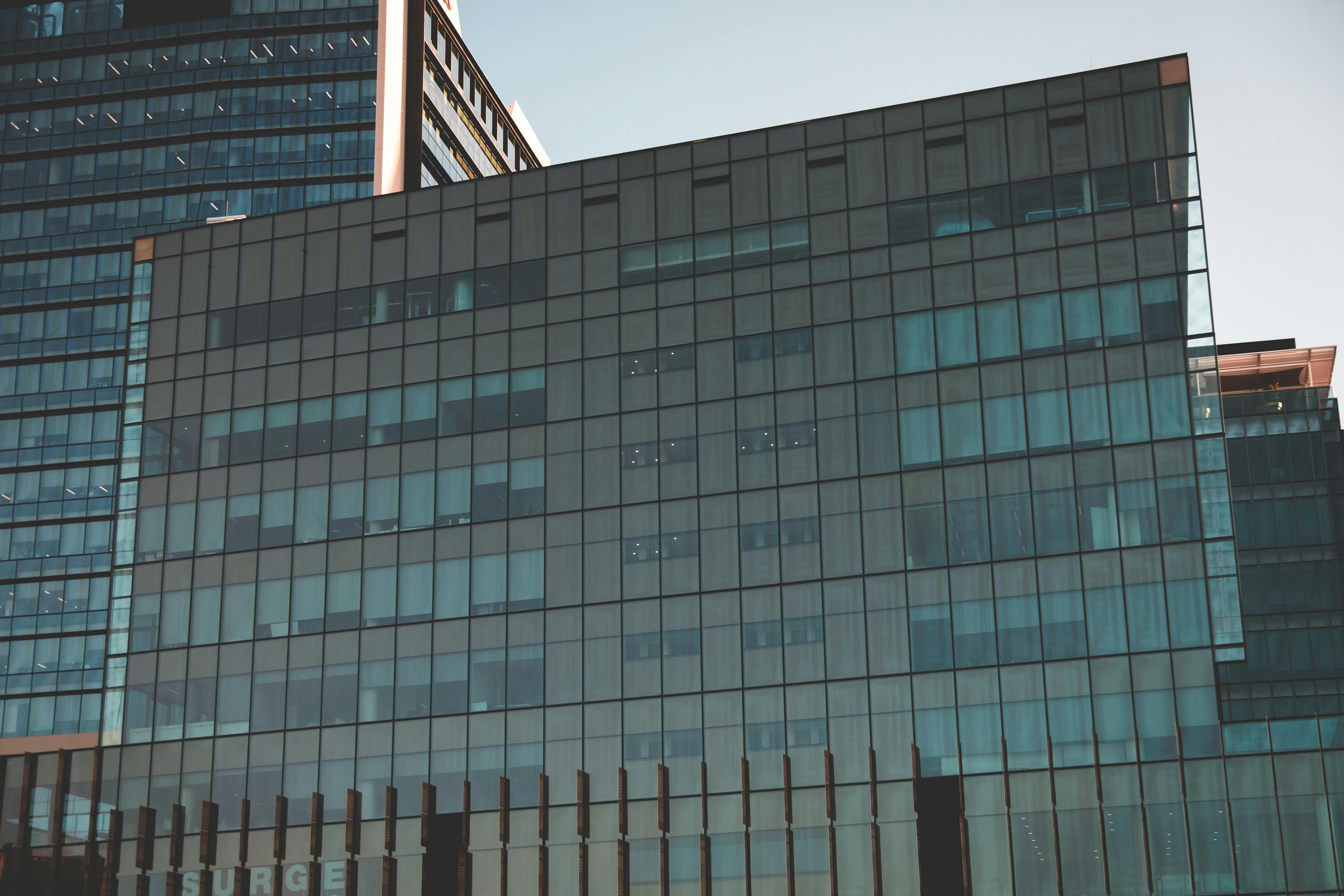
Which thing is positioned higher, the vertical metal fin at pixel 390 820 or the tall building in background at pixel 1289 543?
the tall building in background at pixel 1289 543

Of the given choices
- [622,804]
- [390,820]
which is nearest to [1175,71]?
[622,804]

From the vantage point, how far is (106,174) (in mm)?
116500

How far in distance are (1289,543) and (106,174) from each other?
91902 mm

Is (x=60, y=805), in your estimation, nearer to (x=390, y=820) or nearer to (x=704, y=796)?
(x=390, y=820)

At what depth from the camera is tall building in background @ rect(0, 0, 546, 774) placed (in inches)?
4363

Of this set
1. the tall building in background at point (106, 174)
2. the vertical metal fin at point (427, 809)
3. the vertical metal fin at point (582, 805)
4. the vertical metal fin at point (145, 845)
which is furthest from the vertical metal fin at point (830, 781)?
the tall building in background at point (106, 174)

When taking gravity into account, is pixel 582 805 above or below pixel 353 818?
above

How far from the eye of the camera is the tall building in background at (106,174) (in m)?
111

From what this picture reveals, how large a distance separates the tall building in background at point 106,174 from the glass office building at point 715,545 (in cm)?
4046

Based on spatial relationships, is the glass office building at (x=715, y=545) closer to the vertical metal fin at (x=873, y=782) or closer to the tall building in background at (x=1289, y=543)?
the vertical metal fin at (x=873, y=782)

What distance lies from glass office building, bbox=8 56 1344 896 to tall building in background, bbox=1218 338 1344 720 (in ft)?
168

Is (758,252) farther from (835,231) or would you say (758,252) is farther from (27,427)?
(27,427)

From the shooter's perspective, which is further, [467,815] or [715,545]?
[715,545]

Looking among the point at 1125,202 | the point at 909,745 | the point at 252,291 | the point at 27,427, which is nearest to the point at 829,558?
the point at 909,745
